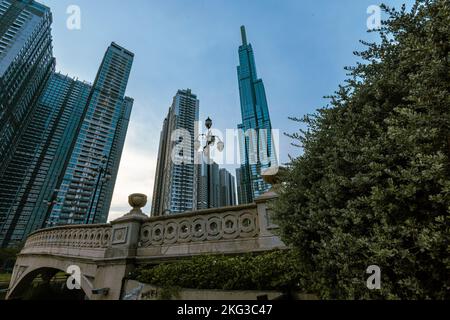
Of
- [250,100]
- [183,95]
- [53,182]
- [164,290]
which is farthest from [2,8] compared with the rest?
[164,290]

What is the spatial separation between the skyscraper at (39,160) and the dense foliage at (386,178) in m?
87.8

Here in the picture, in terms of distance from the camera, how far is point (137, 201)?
20.0 feet

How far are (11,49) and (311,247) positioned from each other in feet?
279

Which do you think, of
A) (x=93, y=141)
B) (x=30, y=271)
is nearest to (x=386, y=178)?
(x=30, y=271)

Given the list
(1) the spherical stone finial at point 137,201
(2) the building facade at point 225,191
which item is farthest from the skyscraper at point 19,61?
(1) the spherical stone finial at point 137,201

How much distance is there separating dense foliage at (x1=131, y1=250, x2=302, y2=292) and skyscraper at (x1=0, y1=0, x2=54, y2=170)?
259 ft

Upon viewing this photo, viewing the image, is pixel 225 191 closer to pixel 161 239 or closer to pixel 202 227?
pixel 161 239

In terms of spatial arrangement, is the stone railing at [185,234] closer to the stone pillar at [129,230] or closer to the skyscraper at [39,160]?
the stone pillar at [129,230]

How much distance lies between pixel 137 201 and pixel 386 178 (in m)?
5.89

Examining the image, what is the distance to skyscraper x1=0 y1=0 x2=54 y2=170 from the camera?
57.3m

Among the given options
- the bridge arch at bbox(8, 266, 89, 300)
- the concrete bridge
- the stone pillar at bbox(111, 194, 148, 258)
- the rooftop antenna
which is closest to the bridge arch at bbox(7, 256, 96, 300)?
the bridge arch at bbox(8, 266, 89, 300)

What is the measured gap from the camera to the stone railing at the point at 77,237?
6.54 meters

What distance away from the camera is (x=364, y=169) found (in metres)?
2.39

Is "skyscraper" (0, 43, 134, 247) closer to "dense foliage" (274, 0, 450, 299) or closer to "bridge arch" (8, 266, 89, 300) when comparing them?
"bridge arch" (8, 266, 89, 300)
